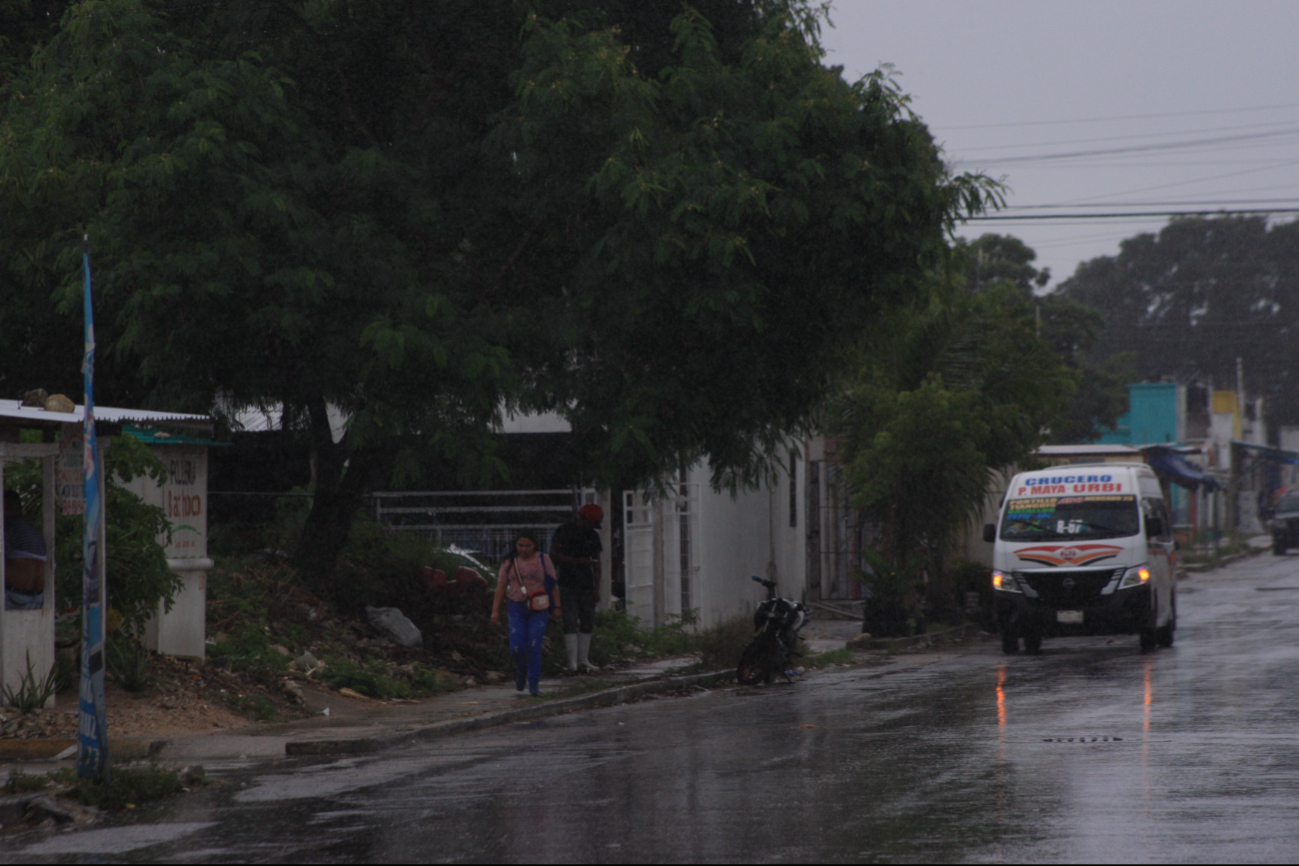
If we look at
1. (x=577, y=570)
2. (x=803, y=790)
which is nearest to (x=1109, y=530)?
Answer: (x=577, y=570)

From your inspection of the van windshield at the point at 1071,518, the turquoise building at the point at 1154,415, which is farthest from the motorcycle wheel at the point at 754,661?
the turquoise building at the point at 1154,415

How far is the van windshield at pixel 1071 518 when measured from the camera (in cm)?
2089

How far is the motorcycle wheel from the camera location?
1723 centimetres

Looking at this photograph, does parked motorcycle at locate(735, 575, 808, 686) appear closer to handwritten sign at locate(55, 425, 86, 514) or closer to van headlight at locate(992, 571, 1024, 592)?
van headlight at locate(992, 571, 1024, 592)

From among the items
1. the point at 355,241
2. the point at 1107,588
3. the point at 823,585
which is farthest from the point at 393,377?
the point at 823,585

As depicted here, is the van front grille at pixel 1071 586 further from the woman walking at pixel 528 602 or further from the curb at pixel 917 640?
the woman walking at pixel 528 602

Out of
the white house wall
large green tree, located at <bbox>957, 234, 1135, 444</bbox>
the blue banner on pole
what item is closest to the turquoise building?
large green tree, located at <bbox>957, 234, 1135, 444</bbox>

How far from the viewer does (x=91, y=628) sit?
370 inches

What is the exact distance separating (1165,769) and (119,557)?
26.3ft

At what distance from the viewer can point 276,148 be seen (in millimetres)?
15656

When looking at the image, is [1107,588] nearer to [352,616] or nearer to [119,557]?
[352,616]

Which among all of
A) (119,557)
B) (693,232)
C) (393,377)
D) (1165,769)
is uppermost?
(693,232)

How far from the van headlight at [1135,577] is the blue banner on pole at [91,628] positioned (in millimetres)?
14178

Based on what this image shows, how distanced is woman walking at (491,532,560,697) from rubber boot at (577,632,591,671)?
2167 mm
